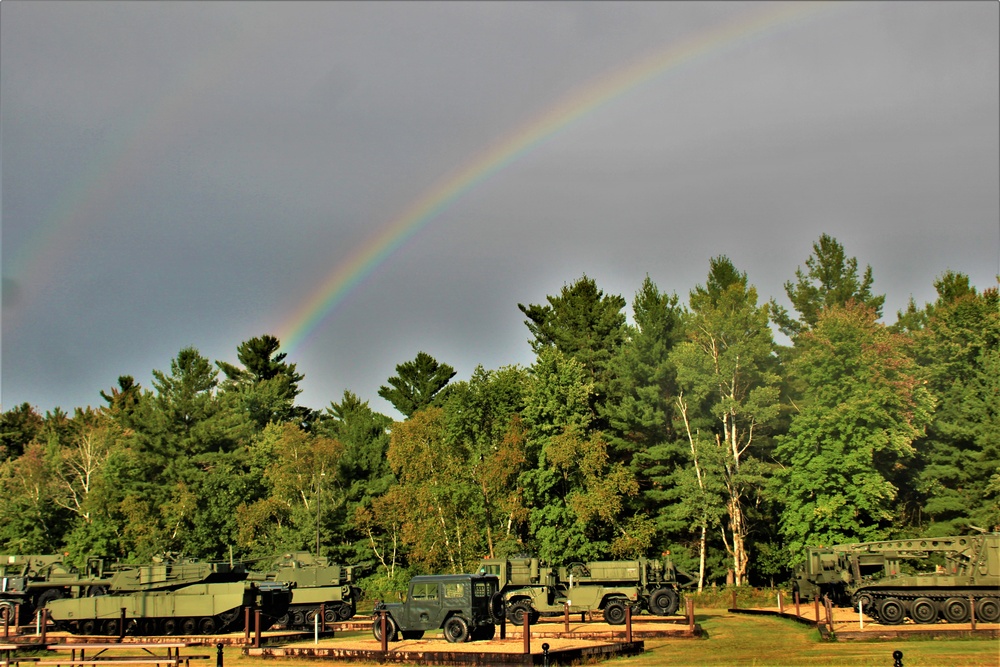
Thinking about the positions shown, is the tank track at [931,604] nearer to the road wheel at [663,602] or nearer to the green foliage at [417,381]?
the road wheel at [663,602]

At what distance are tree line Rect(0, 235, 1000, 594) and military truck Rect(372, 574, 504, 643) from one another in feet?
56.4

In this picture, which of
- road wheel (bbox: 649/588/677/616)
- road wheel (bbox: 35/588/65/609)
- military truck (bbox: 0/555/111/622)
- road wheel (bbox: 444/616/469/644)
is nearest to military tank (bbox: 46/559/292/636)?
military truck (bbox: 0/555/111/622)

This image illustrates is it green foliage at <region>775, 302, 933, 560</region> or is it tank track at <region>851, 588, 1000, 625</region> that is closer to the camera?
tank track at <region>851, 588, 1000, 625</region>

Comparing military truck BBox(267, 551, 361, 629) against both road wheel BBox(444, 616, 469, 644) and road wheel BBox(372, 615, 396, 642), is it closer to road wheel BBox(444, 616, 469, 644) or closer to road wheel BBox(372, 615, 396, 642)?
road wheel BBox(372, 615, 396, 642)

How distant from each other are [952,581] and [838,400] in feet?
54.5

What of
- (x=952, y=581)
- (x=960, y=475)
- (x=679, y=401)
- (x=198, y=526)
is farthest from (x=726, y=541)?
(x=198, y=526)

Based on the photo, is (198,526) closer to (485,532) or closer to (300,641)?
(485,532)

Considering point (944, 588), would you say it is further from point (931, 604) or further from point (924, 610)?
point (924, 610)

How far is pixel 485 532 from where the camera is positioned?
51.4m

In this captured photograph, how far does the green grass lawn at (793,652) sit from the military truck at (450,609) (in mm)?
2470

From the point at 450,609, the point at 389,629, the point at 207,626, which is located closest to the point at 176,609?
the point at 207,626

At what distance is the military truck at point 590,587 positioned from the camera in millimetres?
32031

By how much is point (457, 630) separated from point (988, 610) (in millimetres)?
16370

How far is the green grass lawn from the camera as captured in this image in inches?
795
